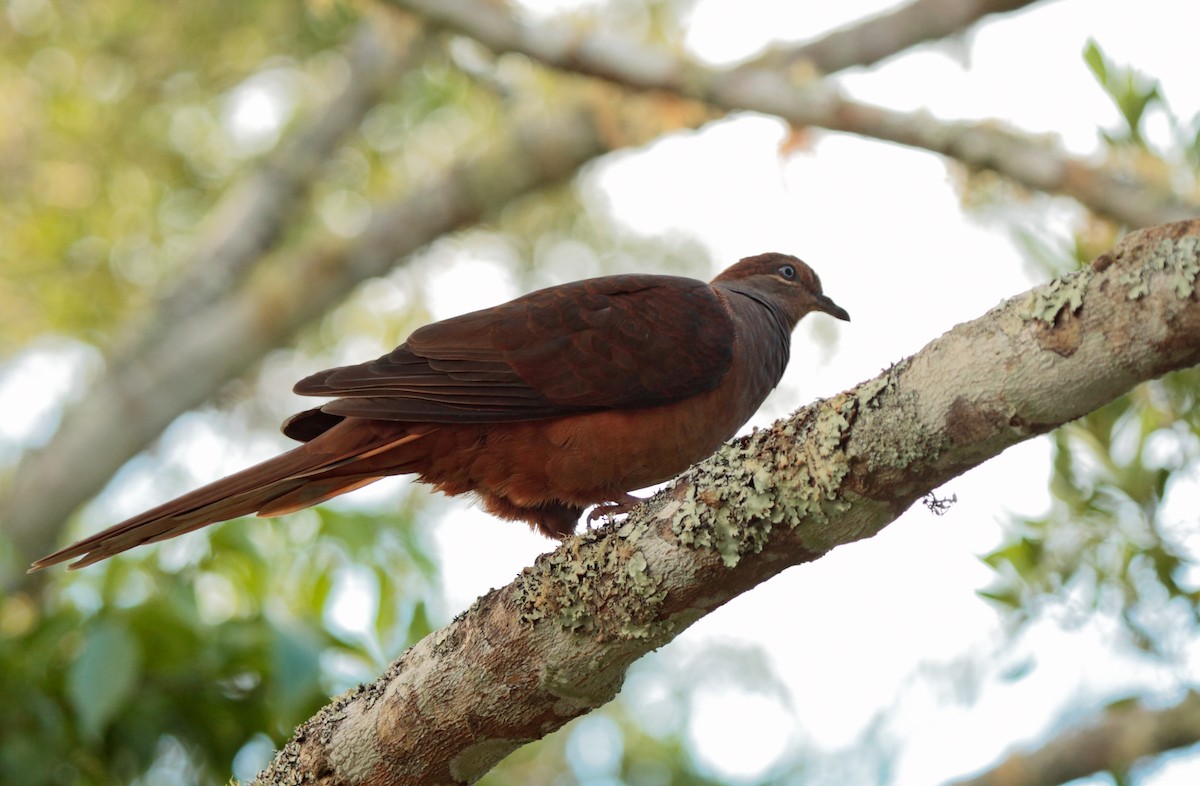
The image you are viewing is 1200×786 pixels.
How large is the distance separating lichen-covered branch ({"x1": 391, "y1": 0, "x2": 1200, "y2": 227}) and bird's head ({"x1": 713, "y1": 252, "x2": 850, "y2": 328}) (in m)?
0.66

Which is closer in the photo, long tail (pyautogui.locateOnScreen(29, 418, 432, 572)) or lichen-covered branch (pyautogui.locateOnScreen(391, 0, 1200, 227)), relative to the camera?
long tail (pyautogui.locateOnScreen(29, 418, 432, 572))

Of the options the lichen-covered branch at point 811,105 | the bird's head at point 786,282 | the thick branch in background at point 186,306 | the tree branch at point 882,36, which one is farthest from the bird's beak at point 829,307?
the thick branch in background at point 186,306

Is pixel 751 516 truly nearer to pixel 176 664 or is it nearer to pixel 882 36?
pixel 176 664

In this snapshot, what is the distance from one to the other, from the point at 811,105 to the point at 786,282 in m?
0.86

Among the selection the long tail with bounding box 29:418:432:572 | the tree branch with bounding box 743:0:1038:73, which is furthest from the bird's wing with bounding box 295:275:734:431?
the tree branch with bounding box 743:0:1038:73

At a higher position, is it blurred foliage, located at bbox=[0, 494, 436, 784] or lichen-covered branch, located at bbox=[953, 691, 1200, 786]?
blurred foliage, located at bbox=[0, 494, 436, 784]

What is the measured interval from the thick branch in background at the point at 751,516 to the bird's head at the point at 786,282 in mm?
2351

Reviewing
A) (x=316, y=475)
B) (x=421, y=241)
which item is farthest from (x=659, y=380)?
(x=421, y=241)

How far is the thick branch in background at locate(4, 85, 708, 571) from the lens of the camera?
22.9ft

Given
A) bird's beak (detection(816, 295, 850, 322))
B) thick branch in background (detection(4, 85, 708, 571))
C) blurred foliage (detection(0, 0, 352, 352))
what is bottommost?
bird's beak (detection(816, 295, 850, 322))

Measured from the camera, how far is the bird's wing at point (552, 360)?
326 centimetres

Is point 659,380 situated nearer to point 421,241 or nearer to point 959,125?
point 959,125

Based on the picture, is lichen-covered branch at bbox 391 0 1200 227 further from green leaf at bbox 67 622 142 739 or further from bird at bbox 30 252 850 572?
green leaf at bbox 67 622 142 739

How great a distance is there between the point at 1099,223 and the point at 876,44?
232 centimetres
